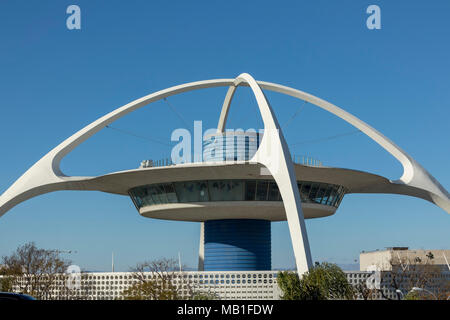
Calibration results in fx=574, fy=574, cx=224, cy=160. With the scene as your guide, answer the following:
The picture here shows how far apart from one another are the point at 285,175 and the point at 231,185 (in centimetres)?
894

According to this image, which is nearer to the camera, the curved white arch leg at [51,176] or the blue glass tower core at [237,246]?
the curved white arch leg at [51,176]

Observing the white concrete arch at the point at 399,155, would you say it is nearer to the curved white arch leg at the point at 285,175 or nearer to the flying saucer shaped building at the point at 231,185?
the flying saucer shaped building at the point at 231,185

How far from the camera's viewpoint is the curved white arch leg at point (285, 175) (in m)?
32.0

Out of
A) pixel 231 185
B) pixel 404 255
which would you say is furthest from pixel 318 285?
pixel 404 255

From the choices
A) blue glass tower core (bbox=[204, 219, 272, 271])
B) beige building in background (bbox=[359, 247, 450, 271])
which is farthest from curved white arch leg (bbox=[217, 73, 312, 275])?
beige building in background (bbox=[359, 247, 450, 271])

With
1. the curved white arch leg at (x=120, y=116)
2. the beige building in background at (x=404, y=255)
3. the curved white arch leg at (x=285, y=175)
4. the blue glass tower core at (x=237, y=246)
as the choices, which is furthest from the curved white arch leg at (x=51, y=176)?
the beige building in background at (x=404, y=255)

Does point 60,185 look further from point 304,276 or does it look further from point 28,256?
point 304,276

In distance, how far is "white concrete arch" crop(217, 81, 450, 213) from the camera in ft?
157

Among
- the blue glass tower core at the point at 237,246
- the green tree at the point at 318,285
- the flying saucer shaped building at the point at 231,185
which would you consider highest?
the flying saucer shaped building at the point at 231,185

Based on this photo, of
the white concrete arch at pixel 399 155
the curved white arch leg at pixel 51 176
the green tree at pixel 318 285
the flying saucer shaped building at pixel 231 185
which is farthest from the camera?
the white concrete arch at pixel 399 155

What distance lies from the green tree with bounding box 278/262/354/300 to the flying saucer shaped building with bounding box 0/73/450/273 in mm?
8829

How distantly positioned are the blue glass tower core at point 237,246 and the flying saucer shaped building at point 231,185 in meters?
0.08

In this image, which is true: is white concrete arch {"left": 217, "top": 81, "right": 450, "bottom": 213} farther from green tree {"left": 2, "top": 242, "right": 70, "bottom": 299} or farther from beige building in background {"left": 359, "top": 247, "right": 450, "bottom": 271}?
beige building in background {"left": 359, "top": 247, "right": 450, "bottom": 271}

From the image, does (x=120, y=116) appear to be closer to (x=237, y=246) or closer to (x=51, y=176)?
(x=51, y=176)
